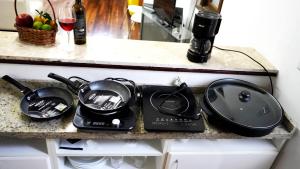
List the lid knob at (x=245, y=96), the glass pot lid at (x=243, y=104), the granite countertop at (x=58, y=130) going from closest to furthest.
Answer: the granite countertop at (x=58, y=130) → the glass pot lid at (x=243, y=104) → the lid knob at (x=245, y=96)

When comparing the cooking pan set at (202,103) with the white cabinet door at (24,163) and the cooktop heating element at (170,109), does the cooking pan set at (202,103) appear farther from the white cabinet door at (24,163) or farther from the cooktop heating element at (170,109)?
the white cabinet door at (24,163)

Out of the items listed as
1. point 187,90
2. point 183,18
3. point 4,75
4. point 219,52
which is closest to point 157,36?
point 183,18

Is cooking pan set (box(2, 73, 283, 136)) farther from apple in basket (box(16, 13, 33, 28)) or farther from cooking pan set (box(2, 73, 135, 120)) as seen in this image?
apple in basket (box(16, 13, 33, 28))

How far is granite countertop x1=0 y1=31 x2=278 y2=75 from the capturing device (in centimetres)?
115

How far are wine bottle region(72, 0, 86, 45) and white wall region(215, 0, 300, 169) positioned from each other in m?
0.99

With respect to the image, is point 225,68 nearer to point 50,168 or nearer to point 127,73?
point 127,73

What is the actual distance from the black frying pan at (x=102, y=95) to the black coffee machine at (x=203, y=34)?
40cm

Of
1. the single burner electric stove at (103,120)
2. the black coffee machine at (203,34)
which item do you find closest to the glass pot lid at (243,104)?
the black coffee machine at (203,34)

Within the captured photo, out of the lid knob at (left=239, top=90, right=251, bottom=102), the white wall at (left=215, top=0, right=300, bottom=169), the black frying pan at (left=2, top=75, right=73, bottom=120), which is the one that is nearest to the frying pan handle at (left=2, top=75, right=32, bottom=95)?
the black frying pan at (left=2, top=75, right=73, bottom=120)

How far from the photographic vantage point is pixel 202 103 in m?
1.15

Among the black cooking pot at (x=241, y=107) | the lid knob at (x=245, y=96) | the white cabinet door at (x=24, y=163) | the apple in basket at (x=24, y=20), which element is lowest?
the white cabinet door at (x=24, y=163)

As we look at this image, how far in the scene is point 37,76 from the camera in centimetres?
120

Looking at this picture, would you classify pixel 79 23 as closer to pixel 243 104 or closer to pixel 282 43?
pixel 243 104

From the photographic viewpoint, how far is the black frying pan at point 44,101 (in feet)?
3.32
